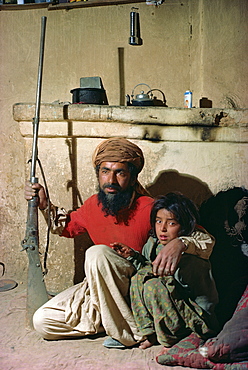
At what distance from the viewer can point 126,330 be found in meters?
2.61

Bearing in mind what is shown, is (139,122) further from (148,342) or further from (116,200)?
(148,342)

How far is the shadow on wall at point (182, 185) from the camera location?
11.0 ft

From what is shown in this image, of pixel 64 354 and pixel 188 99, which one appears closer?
pixel 64 354

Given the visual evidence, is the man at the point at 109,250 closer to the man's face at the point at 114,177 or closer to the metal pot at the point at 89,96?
the man's face at the point at 114,177

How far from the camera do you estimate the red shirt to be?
9.31 feet

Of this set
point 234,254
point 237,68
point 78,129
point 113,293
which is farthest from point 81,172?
point 237,68

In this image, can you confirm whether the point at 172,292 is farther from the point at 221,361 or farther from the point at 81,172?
the point at 81,172

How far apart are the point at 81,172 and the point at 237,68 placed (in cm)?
165

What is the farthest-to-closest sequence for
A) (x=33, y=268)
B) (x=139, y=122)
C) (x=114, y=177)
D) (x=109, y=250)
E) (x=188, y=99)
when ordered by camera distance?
(x=188, y=99), (x=139, y=122), (x=33, y=268), (x=114, y=177), (x=109, y=250)

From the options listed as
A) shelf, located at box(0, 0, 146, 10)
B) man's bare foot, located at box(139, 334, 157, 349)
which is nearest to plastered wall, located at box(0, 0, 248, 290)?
shelf, located at box(0, 0, 146, 10)

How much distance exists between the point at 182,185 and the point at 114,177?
81 cm

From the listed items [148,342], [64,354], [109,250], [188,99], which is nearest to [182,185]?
[188,99]

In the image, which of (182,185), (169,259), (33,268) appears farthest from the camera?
(182,185)

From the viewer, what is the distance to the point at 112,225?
2.89 m
